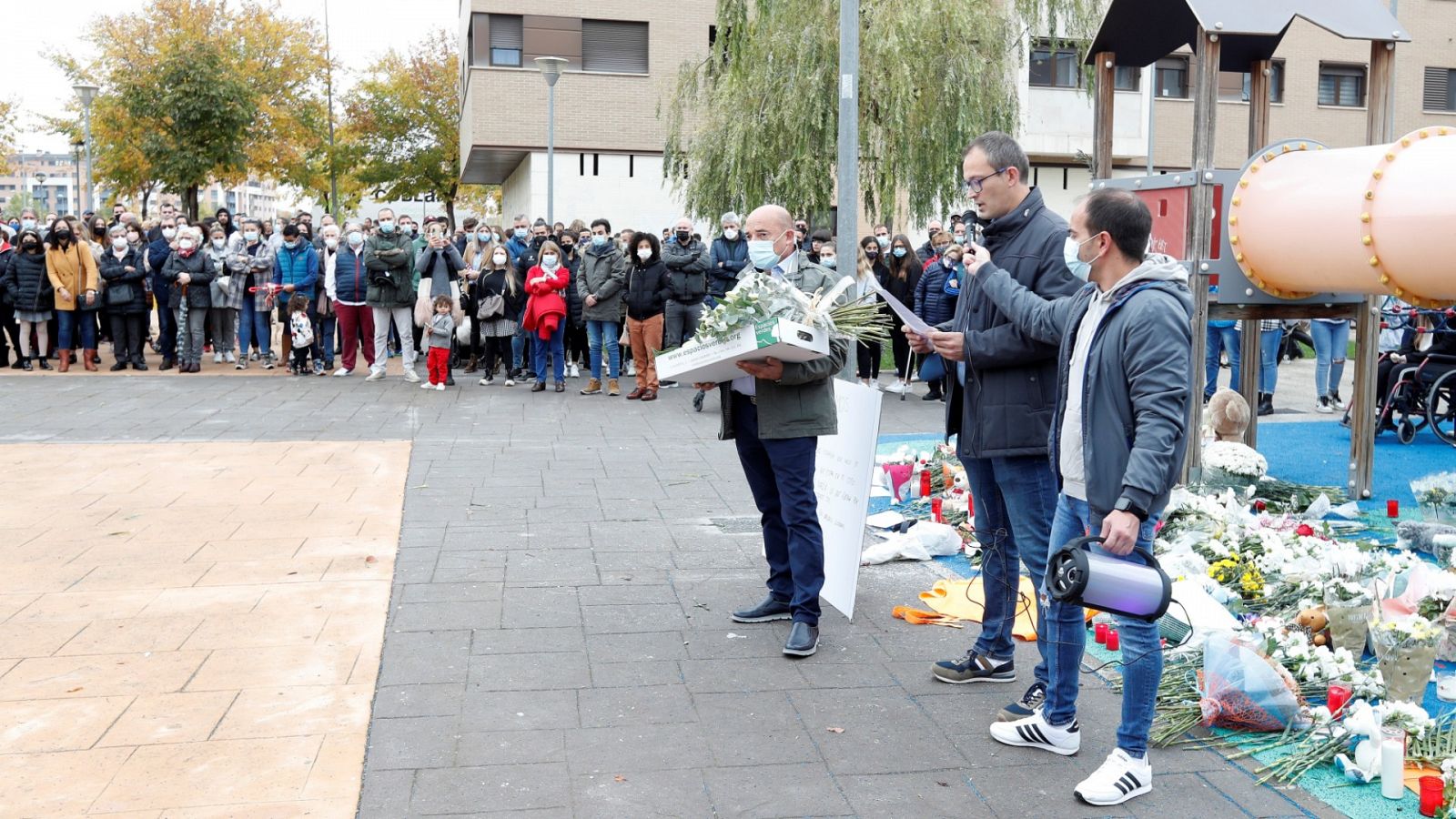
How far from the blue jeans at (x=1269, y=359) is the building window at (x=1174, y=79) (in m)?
23.1

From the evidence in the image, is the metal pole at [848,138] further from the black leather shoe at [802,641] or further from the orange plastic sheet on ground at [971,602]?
the black leather shoe at [802,641]

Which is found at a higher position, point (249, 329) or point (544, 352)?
point (249, 329)

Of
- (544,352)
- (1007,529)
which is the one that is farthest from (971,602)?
(544,352)

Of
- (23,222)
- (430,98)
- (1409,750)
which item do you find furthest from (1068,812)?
(430,98)

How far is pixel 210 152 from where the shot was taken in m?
31.9

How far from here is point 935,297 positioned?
15.0 meters

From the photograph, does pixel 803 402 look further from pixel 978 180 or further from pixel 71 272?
pixel 71 272

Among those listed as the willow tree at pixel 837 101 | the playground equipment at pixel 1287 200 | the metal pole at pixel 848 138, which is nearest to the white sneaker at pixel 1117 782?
the playground equipment at pixel 1287 200

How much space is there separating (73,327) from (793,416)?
50.4ft

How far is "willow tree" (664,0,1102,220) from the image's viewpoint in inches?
796

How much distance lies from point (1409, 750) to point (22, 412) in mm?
13171

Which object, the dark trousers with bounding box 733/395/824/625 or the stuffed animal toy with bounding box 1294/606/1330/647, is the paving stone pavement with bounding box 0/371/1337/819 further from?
Answer: the stuffed animal toy with bounding box 1294/606/1330/647

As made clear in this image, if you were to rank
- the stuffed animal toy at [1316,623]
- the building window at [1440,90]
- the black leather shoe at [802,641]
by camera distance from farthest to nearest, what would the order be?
the building window at [1440,90] < the black leather shoe at [802,641] < the stuffed animal toy at [1316,623]

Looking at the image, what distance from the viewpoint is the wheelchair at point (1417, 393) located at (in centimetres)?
1173
